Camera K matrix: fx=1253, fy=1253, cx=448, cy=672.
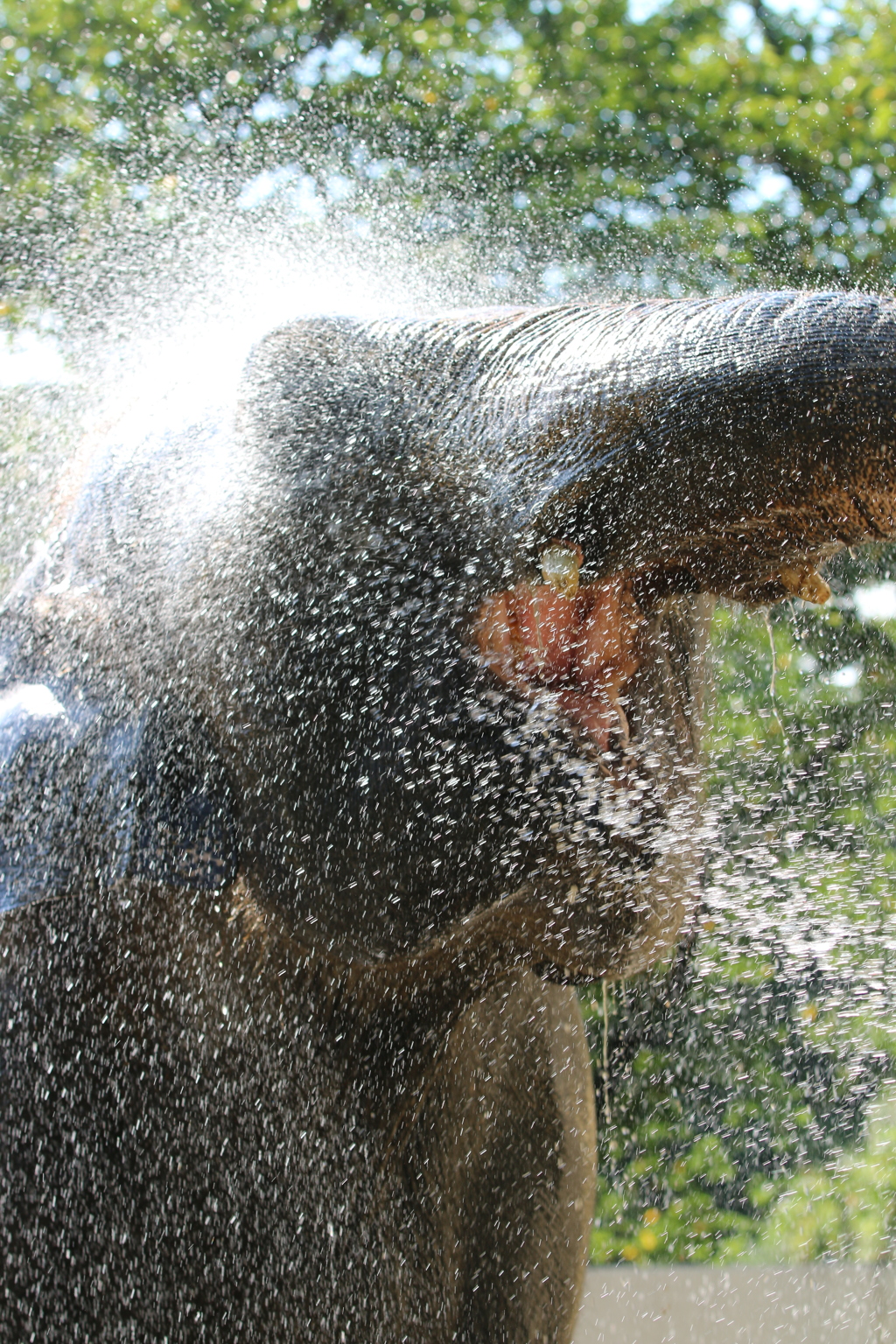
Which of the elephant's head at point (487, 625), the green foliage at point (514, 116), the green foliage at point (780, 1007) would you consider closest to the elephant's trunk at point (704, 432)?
the elephant's head at point (487, 625)

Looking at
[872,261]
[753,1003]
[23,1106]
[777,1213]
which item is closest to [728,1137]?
[777,1213]

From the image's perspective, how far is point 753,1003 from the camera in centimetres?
473

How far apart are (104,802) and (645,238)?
488 centimetres

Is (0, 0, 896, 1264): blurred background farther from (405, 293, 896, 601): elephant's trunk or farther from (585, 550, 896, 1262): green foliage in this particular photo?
(405, 293, 896, 601): elephant's trunk

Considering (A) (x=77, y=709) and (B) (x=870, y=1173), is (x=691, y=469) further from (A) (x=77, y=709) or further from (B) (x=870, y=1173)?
(B) (x=870, y=1173)

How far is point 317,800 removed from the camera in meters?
1.32

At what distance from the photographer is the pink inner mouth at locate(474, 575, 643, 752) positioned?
4.13 ft

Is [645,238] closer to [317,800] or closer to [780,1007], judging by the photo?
[780,1007]

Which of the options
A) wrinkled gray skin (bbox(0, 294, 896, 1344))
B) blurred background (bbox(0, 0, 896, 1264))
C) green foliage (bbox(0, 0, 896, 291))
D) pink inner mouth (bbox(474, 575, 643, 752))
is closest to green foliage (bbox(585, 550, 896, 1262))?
blurred background (bbox(0, 0, 896, 1264))

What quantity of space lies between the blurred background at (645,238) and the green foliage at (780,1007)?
0.05 feet

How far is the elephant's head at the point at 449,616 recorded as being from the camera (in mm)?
1197

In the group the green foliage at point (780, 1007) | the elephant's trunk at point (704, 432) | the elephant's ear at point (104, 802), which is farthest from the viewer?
the green foliage at point (780, 1007)

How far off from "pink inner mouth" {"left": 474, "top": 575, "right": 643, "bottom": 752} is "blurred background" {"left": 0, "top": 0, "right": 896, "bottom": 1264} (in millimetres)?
2216

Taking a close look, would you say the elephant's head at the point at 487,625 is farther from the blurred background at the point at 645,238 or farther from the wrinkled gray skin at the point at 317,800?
the blurred background at the point at 645,238
